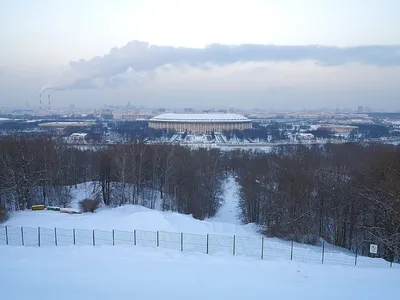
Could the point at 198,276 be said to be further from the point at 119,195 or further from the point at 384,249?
the point at 119,195

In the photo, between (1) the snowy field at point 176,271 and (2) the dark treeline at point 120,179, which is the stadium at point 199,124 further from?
(1) the snowy field at point 176,271

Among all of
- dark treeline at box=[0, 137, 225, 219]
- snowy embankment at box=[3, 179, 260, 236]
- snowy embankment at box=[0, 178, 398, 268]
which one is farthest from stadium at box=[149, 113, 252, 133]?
snowy embankment at box=[0, 178, 398, 268]

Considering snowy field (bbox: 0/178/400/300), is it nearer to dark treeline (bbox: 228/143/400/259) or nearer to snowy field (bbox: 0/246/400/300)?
snowy field (bbox: 0/246/400/300)

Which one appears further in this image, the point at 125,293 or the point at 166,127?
the point at 166,127

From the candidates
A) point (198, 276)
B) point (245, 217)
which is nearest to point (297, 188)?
point (245, 217)

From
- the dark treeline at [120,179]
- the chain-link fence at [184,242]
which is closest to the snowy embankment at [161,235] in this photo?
the chain-link fence at [184,242]

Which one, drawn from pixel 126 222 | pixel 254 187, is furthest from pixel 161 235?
pixel 254 187
